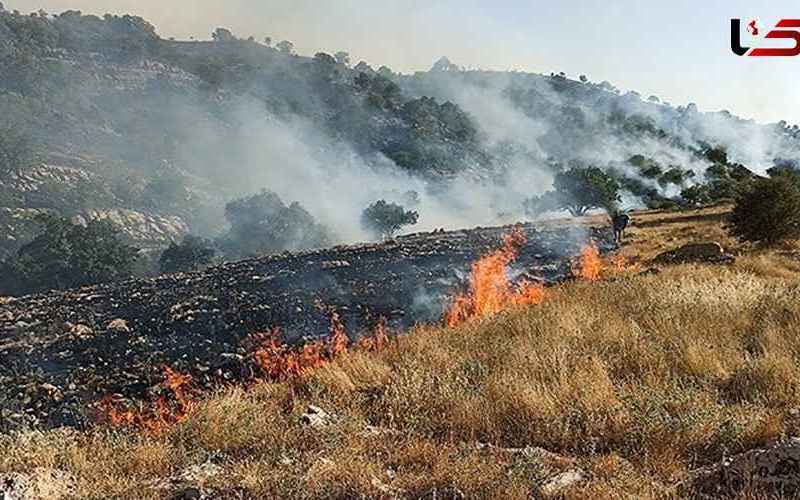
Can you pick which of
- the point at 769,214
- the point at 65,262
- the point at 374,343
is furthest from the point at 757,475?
the point at 65,262

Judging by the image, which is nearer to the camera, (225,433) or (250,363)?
(225,433)

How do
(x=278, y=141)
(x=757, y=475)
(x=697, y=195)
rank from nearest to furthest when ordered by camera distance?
(x=757, y=475) → (x=697, y=195) → (x=278, y=141)

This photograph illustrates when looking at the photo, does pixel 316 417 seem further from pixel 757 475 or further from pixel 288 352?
pixel 288 352

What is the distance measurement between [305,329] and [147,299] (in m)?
6.67

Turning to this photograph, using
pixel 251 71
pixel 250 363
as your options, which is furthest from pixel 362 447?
pixel 251 71

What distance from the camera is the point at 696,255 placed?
57.2ft

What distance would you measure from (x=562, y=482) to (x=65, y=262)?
36225 millimetres

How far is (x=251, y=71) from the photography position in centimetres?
11244

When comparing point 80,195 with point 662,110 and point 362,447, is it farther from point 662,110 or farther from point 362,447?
point 662,110

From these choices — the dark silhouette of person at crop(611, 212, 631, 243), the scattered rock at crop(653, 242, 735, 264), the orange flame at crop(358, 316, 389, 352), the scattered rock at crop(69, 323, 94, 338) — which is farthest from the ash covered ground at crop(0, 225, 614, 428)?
the scattered rock at crop(653, 242, 735, 264)

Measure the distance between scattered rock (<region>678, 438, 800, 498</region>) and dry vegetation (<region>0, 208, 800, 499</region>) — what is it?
233 mm

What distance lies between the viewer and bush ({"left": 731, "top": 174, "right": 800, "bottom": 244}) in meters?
19.6

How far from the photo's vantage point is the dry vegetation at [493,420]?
4.56 m

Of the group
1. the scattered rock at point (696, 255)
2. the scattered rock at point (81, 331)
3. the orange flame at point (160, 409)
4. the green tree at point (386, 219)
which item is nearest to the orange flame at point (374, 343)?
the orange flame at point (160, 409)
